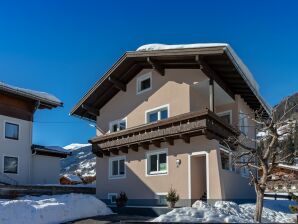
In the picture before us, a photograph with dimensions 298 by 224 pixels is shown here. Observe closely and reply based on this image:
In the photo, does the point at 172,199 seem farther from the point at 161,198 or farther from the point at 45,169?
the point at 45,169

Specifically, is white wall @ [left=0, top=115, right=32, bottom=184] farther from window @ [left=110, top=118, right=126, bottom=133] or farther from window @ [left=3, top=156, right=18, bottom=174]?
window @ [left=110, top=118, right=126, bottom=133]

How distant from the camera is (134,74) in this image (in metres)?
23.5

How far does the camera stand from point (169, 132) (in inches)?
759

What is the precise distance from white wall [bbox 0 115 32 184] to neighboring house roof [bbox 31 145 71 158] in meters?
0.44

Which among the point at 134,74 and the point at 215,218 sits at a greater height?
the point at 134,74

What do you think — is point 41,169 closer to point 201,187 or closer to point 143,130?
point 143,130

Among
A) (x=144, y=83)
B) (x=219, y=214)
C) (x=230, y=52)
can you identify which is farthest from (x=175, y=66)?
(x=219, y=214)

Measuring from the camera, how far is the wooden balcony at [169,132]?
1781cm

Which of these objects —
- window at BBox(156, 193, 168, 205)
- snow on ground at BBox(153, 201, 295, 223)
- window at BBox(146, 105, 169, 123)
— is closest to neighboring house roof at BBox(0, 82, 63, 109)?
window at BBox(146, 105, 169, 123)

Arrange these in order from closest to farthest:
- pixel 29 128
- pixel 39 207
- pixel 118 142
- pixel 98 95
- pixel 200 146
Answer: pixel 39 207 < pixel 200 146 < pixel 118 142 < pixel 98 95 < pixel 29 128

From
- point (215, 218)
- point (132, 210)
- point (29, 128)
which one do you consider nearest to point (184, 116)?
point (132, 210)

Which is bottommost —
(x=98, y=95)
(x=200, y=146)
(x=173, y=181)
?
(x=173, y=181)

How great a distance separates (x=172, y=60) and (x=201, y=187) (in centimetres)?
649

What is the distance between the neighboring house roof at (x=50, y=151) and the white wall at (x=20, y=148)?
44 cm
